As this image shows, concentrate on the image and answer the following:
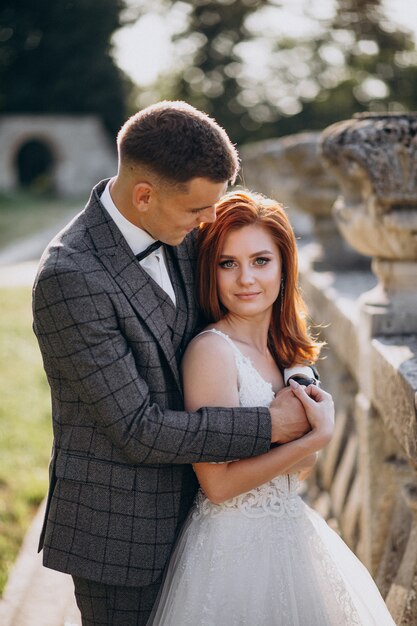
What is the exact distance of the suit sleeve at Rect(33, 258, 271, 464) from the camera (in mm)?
1993

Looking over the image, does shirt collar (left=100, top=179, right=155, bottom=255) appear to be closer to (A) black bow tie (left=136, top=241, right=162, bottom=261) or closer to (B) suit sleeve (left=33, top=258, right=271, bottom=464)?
(A) black bow tie (left=136, top=241, right=162, bottom=261)

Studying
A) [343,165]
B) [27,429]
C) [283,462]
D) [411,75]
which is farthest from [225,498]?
[411,75]

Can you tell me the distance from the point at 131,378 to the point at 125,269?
30cm

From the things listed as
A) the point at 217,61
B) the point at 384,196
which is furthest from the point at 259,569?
the point at 217,61

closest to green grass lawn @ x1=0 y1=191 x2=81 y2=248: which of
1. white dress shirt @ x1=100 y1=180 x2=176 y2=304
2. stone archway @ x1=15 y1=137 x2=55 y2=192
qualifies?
stone archway @ x1=15 y1=137 x2=55 y2=192

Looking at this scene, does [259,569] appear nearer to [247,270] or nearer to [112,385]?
[112,385]

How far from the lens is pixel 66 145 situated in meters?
32.0

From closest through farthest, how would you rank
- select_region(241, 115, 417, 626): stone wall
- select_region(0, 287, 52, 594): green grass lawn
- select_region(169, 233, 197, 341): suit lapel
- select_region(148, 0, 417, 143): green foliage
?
select_region(169, 233, 197, 341): suit lapel
select_region(241, 115, 417, 626): stone wall
select_region(0, 287, 52, 594): green grass lawn
select_region(148, 0, 417, 143): green foliage

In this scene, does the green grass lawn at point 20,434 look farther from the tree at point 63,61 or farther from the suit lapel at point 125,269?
the tree at point 63,61

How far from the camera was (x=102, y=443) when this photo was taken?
2.15m

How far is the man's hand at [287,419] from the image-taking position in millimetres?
2174

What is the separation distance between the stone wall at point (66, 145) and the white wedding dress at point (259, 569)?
29751mm

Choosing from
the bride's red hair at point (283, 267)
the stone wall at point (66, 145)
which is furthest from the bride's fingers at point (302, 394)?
the stone wall at point (66, 145)

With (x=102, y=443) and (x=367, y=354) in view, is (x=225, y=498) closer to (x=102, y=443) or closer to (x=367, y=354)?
(x=102, y=443)
